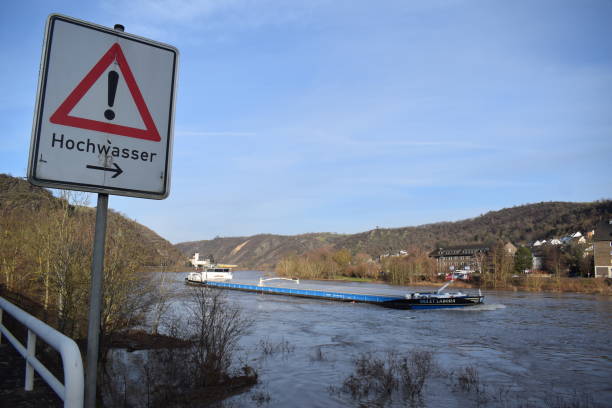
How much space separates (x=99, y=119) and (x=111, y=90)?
185mm

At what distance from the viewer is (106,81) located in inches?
93.0

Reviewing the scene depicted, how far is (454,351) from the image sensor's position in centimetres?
2330

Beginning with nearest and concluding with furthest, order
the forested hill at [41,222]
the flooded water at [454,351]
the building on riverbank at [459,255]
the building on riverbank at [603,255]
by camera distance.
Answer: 1. the flooded water at [454,351]
2. the forested hill at [41,222]
3. the building on riverbank at [603,255]
4. the building on riverbank at [459,255]

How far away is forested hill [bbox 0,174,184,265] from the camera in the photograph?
18172 millimetres

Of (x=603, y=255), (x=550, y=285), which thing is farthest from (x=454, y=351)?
(x=603, y=255)

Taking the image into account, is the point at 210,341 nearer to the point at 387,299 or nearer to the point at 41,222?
the point at 41,222

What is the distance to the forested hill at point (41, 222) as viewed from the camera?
18.2m

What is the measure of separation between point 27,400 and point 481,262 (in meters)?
78.9

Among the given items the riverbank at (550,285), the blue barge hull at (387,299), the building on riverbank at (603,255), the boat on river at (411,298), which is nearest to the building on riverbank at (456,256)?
the riverbank at (550,285)

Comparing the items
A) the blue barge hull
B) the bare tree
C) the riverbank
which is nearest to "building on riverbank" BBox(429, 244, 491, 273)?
the riverbank

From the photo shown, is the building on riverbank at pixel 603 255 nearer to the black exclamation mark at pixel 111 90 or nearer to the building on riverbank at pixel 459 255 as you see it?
the building on riverbank at pixel 459 255

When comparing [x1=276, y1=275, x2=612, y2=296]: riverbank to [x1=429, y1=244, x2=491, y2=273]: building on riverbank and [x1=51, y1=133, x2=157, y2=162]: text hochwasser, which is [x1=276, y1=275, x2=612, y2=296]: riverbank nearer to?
[x1=429, y1=244, x2=491, y2=273]: building on riverbank

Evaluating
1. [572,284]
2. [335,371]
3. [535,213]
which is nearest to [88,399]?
[335,371]

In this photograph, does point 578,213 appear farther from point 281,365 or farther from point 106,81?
point 106,81
